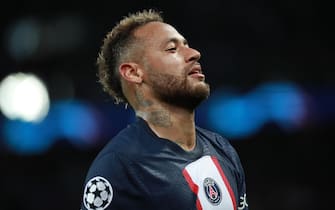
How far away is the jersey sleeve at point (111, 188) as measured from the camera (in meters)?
2.50

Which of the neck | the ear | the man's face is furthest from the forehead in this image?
the neck

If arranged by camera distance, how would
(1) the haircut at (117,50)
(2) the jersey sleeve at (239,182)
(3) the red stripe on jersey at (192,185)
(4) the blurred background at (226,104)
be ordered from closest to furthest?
(3) the red stripe on jersey at (192,185), (2) the jersey sleeve at (239,182), (1) the haircut at (117,50), (4) the blurred background at (226,104)

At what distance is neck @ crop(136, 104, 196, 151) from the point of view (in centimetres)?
276

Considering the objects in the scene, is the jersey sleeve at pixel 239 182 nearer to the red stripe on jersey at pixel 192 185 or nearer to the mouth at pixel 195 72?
the red stripe on jersey at pixel 192 185

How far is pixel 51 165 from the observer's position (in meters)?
9.56

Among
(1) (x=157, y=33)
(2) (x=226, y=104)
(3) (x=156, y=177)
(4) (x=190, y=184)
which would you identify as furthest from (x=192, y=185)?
(2) (x=226, y=104)

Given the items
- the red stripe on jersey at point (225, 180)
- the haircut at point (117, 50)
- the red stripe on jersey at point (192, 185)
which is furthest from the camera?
the haircut at point (117, 50)

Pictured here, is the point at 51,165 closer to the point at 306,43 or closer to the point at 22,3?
the point at 22,3

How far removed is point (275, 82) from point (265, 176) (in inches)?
46.7

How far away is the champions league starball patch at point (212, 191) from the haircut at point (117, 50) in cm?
52

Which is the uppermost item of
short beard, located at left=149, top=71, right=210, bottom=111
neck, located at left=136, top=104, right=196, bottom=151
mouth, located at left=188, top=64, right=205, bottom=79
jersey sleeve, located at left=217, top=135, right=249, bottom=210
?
mouth, located at left=188, top=64, right=205, bottom=79

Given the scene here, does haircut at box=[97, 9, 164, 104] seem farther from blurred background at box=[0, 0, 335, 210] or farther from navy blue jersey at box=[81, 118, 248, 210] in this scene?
blurred background at box=[0, 0, 335, 210]

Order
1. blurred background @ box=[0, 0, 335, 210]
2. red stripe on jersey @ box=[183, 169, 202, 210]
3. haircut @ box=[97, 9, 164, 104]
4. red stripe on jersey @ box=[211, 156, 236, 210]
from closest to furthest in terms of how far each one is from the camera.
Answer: red stripe on jersey @ box=[183, 169, 202, 210], red stripe on jersey @ box=[211, 156, 236, 210], haircut @ box=[97, 9, 164, 104], blurred background @ box=[0, 0, 335, 210]

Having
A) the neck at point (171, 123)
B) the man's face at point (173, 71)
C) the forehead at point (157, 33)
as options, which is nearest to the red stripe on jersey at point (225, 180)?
the neck at point (171, 123)
